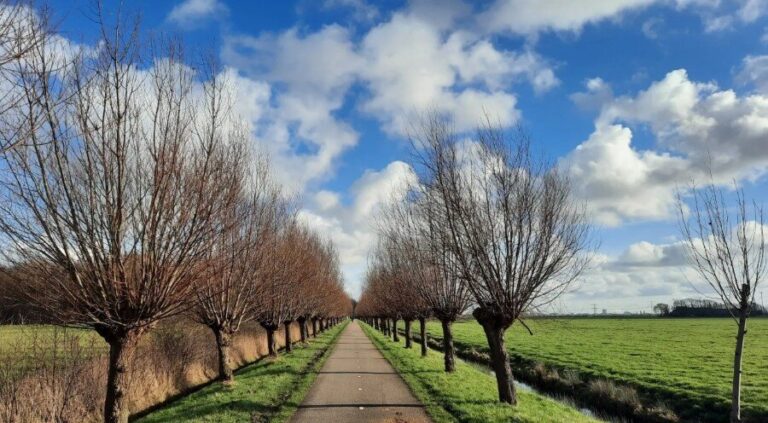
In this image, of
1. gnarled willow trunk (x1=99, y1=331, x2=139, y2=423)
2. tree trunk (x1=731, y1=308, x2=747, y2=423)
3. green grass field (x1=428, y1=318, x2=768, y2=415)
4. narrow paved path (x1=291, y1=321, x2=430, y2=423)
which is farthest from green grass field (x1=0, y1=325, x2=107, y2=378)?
tree trunk (x1=731, y1=308, x2=747, y2=423)

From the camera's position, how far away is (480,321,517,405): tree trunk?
13336 mm

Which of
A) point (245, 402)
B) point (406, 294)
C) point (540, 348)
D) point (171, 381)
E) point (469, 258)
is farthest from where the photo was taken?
point (540, 348)

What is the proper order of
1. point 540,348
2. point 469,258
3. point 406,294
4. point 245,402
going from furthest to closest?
point 540,348
point 406,294
point 469,258
point 245,402

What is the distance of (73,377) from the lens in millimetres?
11320

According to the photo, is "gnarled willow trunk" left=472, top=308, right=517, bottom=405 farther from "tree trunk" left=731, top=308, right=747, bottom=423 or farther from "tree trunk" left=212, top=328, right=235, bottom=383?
"tree trunk" left=212, top=328, right=235, bottom=383

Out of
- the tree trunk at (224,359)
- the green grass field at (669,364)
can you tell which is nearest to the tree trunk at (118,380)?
the tree trunk at (224,359)

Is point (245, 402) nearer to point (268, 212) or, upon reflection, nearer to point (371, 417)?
point (371, 417)

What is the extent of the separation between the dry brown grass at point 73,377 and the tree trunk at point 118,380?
2.75 m

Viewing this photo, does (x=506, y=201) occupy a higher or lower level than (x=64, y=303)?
higher

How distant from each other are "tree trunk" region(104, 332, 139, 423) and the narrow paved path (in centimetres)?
A: 373

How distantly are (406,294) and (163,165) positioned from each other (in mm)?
18143

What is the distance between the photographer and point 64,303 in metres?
8.25

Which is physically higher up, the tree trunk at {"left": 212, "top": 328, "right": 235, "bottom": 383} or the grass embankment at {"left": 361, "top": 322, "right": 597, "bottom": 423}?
the tree trunk at {"left": 212, "top": 328, "right": 235, "bottom": 383}

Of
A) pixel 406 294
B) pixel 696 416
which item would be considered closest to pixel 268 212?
pixel 406 294
